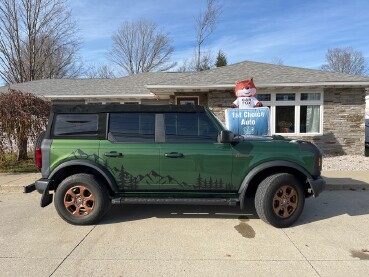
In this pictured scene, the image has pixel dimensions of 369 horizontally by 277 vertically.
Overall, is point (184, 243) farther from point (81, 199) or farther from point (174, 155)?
point (81, 199)

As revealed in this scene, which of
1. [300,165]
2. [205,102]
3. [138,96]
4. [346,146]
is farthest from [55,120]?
[346,146]

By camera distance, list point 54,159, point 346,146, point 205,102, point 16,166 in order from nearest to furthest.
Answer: point 54,159
point 16,166
point 346,146
point 205,102

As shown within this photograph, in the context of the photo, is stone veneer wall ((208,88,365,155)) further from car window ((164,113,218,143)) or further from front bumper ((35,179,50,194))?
front bumper ((35,179,50,194))

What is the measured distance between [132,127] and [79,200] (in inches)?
54.8

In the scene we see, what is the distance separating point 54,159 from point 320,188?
162 inches

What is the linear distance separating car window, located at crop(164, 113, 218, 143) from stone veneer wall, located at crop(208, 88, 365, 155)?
27.0 feet

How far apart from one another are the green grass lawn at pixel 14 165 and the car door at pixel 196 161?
5.86m

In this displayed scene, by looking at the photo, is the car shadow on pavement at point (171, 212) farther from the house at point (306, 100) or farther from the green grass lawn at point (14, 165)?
the house at point (306, 100)

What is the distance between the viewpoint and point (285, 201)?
4344mm

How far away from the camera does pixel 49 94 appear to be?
14836 millimetres

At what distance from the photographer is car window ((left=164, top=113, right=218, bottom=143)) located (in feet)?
14.5

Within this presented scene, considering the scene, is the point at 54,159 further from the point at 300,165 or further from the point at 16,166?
the point at 16,166

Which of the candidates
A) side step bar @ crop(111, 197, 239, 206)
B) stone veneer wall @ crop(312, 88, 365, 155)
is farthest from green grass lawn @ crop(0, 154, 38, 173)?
stone veneer wall @ crop(312, 88, 365, 155)

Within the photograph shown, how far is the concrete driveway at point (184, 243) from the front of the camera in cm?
315
